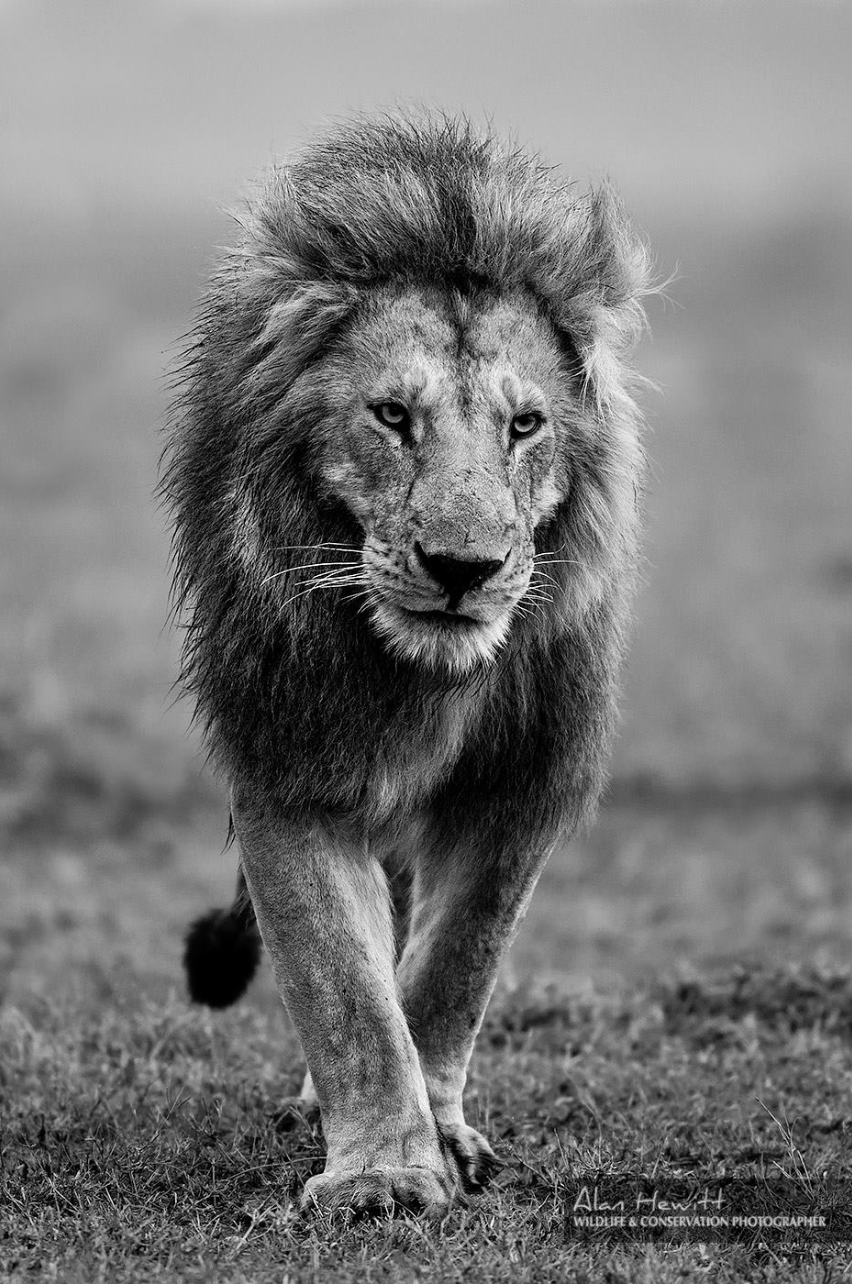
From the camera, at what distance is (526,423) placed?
4.29 metres

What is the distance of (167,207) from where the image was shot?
25.7 metres

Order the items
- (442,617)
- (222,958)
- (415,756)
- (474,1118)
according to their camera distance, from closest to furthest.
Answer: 1. (442,617)
2. (415,756)
3. (474,1118)
4. (222,958)

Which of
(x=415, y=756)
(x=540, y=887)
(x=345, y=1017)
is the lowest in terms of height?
(x=540, y=887)

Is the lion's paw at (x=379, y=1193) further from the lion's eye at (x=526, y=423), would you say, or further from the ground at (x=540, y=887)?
the lion's eye at (x=526, y=423)

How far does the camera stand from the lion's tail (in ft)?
18.2

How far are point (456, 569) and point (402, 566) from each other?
0.44ft

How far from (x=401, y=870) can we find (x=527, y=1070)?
1.17 meters

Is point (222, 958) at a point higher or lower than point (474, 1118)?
higher

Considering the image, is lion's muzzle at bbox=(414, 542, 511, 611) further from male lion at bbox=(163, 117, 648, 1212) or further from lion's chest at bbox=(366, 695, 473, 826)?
lion's chest at bbox=(366, 695, 473, 826)

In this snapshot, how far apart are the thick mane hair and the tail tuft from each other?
1119 mm

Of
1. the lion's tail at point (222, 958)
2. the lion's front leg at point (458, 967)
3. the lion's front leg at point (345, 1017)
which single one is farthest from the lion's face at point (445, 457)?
the lion's tail at point (222, 958)

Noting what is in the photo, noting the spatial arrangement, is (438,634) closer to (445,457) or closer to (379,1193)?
(445,457)

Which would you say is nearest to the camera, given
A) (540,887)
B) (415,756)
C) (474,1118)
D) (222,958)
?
(415,756)

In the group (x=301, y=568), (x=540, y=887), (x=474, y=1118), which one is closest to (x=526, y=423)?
(x=301, y=568)
